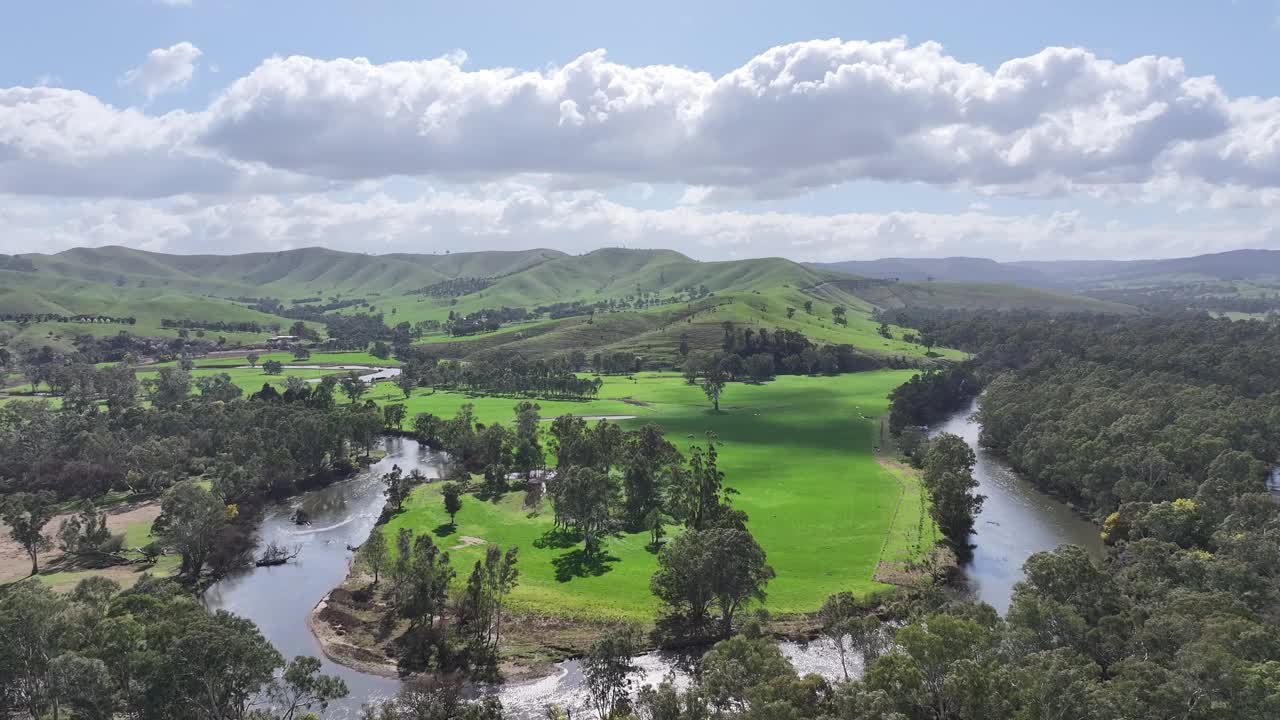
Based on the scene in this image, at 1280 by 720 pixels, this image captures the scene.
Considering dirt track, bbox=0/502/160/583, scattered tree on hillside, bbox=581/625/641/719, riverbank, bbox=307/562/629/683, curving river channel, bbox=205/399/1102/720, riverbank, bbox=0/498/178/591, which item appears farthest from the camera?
dirt track, bbox=0/502/160/583

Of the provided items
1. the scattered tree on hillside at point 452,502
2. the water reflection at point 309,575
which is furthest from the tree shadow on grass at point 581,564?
the water reflection at point 309,575

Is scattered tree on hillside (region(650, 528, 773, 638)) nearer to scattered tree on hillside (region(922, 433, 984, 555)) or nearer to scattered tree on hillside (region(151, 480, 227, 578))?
scattered tree on hillside (region(922, 433, 984, 555))

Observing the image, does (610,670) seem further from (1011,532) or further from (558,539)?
(1011,532)

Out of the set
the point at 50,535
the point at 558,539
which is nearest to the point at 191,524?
the point at 50,535

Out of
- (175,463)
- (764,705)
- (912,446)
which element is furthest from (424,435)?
(764,705)

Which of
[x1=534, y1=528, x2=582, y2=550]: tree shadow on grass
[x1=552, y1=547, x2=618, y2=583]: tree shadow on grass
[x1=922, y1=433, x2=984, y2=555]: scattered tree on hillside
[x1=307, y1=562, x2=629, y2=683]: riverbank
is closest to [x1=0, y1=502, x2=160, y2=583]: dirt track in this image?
[x1=307, y1=562, x2=629, y2=683]: riverbank

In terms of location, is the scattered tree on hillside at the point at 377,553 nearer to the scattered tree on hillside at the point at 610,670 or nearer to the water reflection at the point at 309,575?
the water reflection at the point at 309,575
